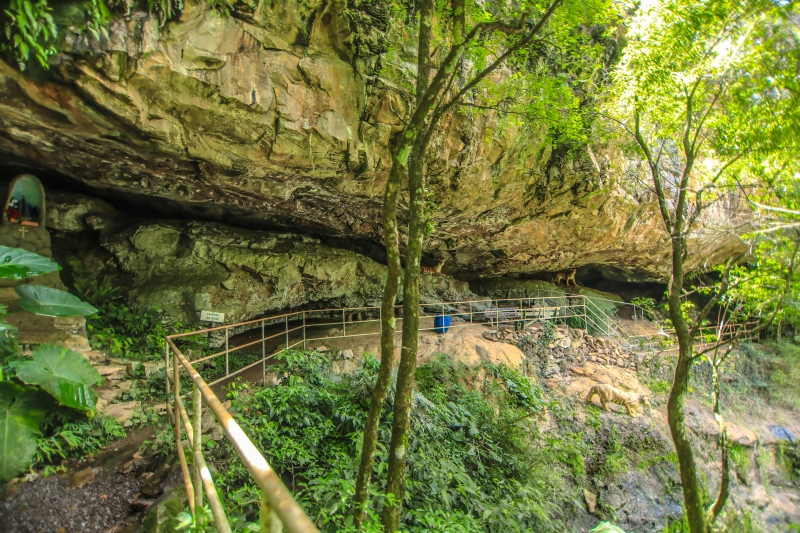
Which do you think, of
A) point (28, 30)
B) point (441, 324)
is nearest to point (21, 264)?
point (28, 30)

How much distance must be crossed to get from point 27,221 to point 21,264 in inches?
122

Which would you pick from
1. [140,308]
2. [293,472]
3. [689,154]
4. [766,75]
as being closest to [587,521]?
[293,472]

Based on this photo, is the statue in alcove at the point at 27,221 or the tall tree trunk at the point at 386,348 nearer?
the tall tree trunk at the point at 386,348

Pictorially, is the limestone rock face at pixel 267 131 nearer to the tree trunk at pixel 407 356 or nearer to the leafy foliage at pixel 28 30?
the leafy foliage at pixel 28 30

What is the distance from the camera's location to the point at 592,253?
1269cm

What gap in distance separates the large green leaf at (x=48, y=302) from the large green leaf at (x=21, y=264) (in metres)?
0.26

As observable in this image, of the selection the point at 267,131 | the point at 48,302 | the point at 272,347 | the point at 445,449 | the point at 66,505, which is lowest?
the point at 445,449

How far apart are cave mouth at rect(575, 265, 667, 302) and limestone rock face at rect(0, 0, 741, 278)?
7.42 meters

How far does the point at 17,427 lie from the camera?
3494 mm

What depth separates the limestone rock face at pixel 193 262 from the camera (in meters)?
7.34

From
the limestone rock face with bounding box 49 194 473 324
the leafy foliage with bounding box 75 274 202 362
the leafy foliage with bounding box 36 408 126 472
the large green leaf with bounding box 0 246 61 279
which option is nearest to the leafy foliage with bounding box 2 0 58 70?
the large green leaf with bounding box 0 246 61 279

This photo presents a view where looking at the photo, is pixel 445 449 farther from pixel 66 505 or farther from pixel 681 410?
pixel 66 505

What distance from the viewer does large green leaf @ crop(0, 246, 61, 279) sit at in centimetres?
364

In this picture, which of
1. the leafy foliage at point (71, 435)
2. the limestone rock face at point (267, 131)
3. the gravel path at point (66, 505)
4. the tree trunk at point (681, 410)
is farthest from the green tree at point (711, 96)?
the leafy foliage at point (71, 435)
